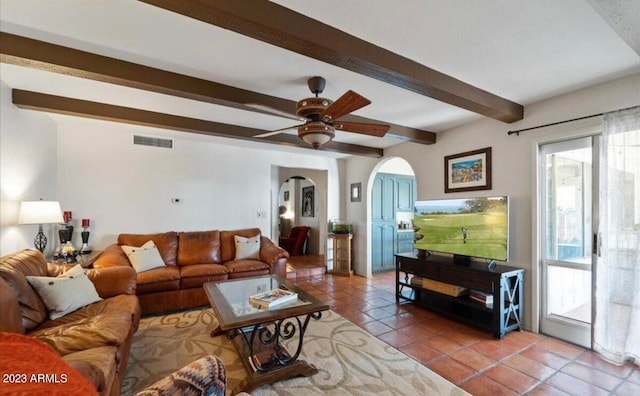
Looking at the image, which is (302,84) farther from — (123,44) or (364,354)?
(364,354)

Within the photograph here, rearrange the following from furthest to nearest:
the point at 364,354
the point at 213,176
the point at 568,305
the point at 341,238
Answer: the point at 341,238
the point at 213,176
the point at 568,305
the point at 364,354

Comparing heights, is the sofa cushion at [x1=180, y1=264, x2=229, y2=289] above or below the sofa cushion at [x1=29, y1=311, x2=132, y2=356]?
below

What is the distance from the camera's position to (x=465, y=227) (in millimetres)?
3305

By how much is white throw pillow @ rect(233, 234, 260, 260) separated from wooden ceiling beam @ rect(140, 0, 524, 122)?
3.22m

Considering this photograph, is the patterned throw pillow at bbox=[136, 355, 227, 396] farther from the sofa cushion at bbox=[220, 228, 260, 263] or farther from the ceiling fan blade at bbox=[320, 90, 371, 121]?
the sofa cushion at bbox=[220, 228, 260, 263]

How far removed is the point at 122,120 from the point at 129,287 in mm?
1773

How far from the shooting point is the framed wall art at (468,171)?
344 centimetres

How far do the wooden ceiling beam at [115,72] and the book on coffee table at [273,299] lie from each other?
172 centimetres

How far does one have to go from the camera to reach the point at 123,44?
1.91m

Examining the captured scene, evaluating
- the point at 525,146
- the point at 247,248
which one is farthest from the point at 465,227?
the point at 247,248

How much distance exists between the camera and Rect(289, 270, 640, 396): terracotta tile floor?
2084 millimetres

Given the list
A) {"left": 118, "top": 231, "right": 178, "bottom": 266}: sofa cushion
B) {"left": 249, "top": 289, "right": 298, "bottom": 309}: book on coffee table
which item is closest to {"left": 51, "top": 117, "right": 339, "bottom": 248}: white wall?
{"left": 118, "top": 231, "right": 178, "bottom": 266}: sofa cushion

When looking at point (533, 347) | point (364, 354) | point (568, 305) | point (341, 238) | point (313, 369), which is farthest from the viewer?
point (341, 238)

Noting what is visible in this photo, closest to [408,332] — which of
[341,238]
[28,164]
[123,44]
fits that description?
[341,238]
